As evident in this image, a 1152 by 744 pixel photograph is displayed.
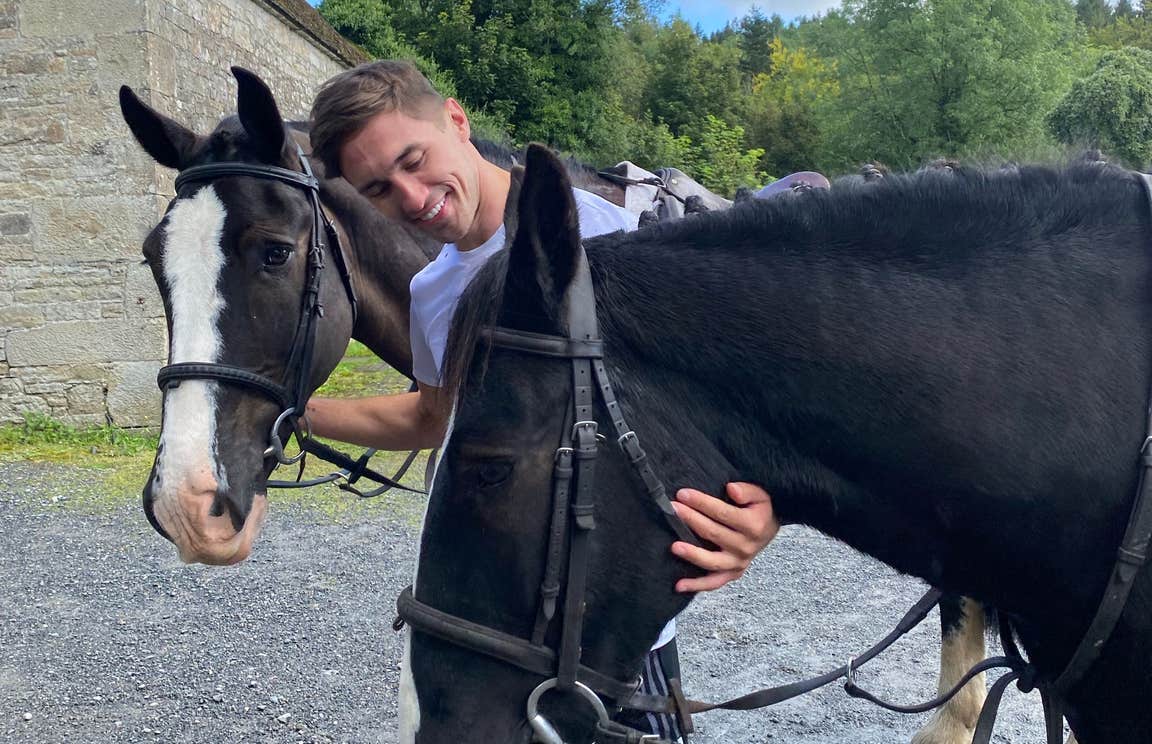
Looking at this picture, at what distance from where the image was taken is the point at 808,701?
3607mm

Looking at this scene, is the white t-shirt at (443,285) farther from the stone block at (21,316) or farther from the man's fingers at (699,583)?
the stone block at (21,316)

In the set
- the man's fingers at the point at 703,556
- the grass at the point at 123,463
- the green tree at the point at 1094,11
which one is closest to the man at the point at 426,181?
the man's fingers at the point at 703,556

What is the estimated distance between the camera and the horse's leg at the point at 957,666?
3.05 metres

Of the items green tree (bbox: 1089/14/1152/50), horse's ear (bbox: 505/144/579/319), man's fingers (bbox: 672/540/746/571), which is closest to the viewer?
horse's ear (bbox: 505/144/579/319)

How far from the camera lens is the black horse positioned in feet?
4.10

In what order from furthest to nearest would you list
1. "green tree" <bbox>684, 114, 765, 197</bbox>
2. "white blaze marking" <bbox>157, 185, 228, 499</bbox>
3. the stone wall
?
"green tree" <bbox>684, 114, 765, 197</bbox>, the stone wall, "white blaze marking" <bbox>157, 185, 228, 499</bbox>

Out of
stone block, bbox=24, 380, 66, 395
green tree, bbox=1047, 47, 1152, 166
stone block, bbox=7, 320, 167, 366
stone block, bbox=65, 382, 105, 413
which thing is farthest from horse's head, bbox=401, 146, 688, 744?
green tree, bbox=1047, 47, 1152, 166

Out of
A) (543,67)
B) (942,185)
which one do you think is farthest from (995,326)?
(543,67)

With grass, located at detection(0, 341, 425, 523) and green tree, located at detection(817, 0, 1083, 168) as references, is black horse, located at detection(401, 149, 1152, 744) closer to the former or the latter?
grass, located at detection(0, 341, 425, 523)

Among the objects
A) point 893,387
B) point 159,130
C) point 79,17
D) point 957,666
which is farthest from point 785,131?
point 893,387

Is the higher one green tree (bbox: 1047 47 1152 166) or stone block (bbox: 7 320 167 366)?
green tree (bbox: 1047 47 1152 166)

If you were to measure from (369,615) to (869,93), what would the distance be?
107 feet

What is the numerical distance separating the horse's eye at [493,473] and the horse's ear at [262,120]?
1.74 meters

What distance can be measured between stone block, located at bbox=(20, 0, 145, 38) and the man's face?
22.6 ft
